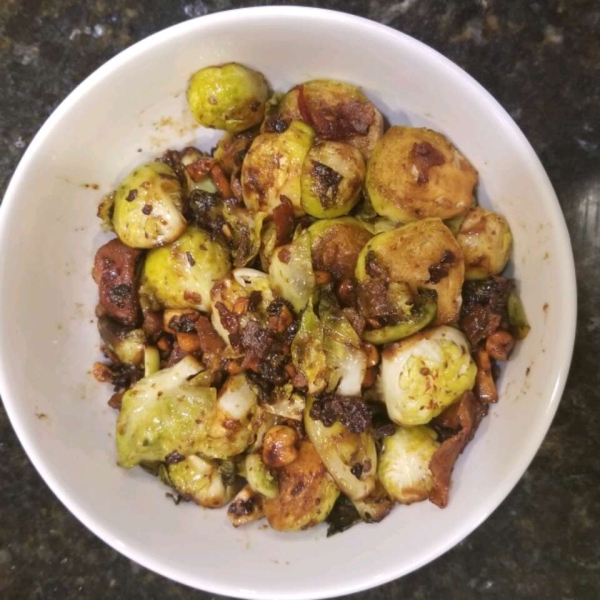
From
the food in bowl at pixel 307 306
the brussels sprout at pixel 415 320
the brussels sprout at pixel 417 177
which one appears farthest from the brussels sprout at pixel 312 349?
the brussels sprout at pixel 417 177

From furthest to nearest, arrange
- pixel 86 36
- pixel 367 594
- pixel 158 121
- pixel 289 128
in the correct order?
pixel 367 594
pixel 86 36
pixel 158 121
pixel 289 128

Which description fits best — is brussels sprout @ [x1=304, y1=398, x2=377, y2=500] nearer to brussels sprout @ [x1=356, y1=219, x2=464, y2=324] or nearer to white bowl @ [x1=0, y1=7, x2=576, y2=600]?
white bowl @ [x1=0, y1=7, x2=576, y2=600]

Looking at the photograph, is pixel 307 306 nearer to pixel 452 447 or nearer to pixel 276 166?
→ pixel 276 166

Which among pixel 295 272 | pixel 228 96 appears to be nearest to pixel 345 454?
pixel 295 272

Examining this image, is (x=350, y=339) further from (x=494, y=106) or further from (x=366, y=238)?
(x=494, y=106)

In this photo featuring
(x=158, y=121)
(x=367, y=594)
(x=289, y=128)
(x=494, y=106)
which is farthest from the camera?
(x=367, y=594)

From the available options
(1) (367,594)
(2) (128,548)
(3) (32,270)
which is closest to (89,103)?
(3) (32,270)

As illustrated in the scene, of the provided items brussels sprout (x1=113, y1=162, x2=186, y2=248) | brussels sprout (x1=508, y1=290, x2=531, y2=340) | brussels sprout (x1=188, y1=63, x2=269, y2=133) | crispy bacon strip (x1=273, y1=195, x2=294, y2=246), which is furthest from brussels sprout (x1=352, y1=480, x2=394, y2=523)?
brussels sprout (x1=188, y1=63, x2=269, y2=133)

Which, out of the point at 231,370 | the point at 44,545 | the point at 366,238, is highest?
the point at 366,238
